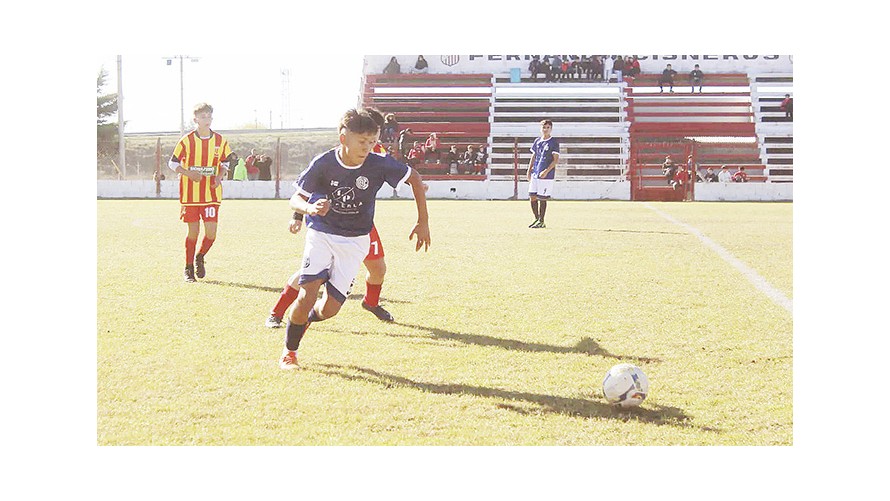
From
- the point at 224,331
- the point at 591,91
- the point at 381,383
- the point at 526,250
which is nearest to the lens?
the point at 381,383

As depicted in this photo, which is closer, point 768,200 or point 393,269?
point 393,269

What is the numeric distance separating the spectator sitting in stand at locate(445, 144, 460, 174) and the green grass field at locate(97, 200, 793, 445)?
1803 cm

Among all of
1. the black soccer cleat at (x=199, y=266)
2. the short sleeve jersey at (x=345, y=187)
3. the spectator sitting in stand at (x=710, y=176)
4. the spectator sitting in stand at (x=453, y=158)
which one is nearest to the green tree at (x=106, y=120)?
the spectator sitting in stand at (x=453, y=158)

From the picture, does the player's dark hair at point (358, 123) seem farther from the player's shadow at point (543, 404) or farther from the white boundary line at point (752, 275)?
the white boundary line at point (752, 275)

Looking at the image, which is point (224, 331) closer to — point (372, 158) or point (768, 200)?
point (372, 158)

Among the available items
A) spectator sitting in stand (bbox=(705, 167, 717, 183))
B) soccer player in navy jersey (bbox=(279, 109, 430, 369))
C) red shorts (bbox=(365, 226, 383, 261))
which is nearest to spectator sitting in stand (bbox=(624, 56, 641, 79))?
spectator sitting in stand (bbox=(705, 167, 717, 183))

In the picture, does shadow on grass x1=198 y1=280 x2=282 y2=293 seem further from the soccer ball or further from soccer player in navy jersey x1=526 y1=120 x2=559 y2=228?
soccer player in navy jersey x1=526 y1=120 x2=559 y2=228

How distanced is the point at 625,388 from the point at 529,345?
1379 millimetres

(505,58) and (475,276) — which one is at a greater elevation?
(505,58)

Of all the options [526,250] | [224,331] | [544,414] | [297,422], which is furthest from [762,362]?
[526,250]

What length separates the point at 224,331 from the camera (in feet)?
18.1

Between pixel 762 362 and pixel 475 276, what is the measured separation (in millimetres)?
3676

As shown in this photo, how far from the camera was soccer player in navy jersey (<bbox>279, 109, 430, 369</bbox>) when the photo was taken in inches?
180

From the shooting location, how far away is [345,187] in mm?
4668
